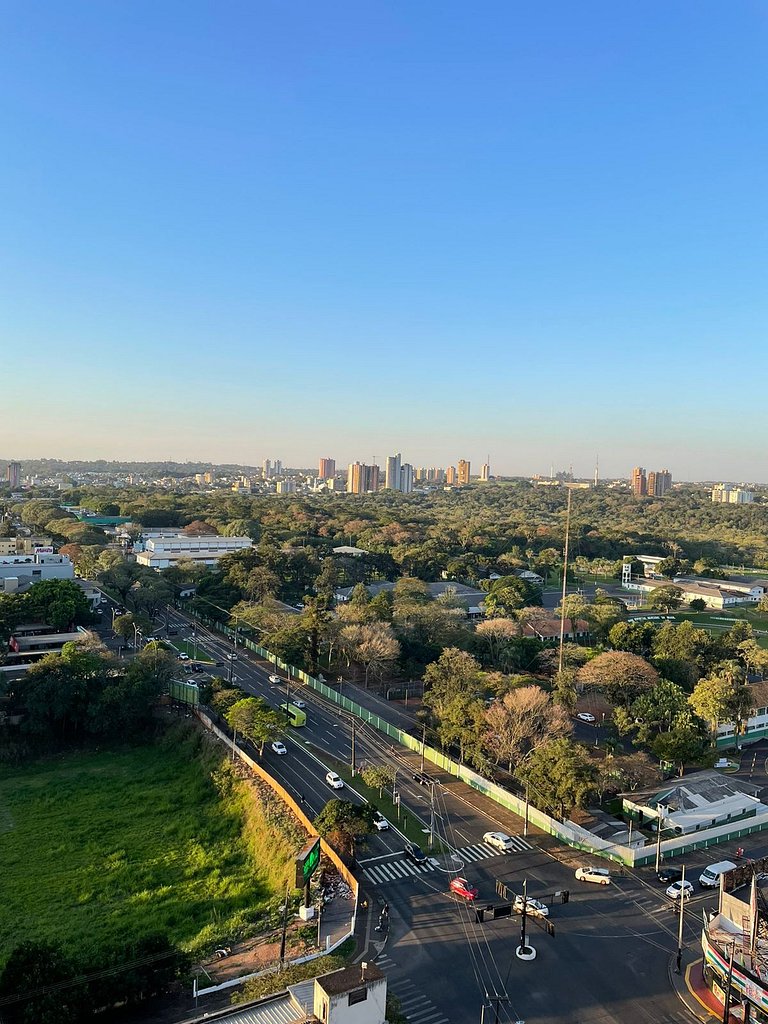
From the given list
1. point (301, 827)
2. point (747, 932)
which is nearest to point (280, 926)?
point (301, 827)

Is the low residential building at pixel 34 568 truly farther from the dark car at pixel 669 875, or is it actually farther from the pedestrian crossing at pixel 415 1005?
the dark car at pixel 669 875

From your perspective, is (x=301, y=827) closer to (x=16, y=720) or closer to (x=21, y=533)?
(x=16, y=720)

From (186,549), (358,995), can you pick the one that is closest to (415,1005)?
(358,995)

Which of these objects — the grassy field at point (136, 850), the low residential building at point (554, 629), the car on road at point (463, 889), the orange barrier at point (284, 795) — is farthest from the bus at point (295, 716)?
the low residential building at point (554, 629)

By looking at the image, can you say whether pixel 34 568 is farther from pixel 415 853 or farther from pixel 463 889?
pixel 463 889

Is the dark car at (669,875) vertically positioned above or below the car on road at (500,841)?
below

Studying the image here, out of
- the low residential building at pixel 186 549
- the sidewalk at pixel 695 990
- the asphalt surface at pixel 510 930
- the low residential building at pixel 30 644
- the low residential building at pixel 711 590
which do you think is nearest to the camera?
the sidewalk at pixel 695 990
